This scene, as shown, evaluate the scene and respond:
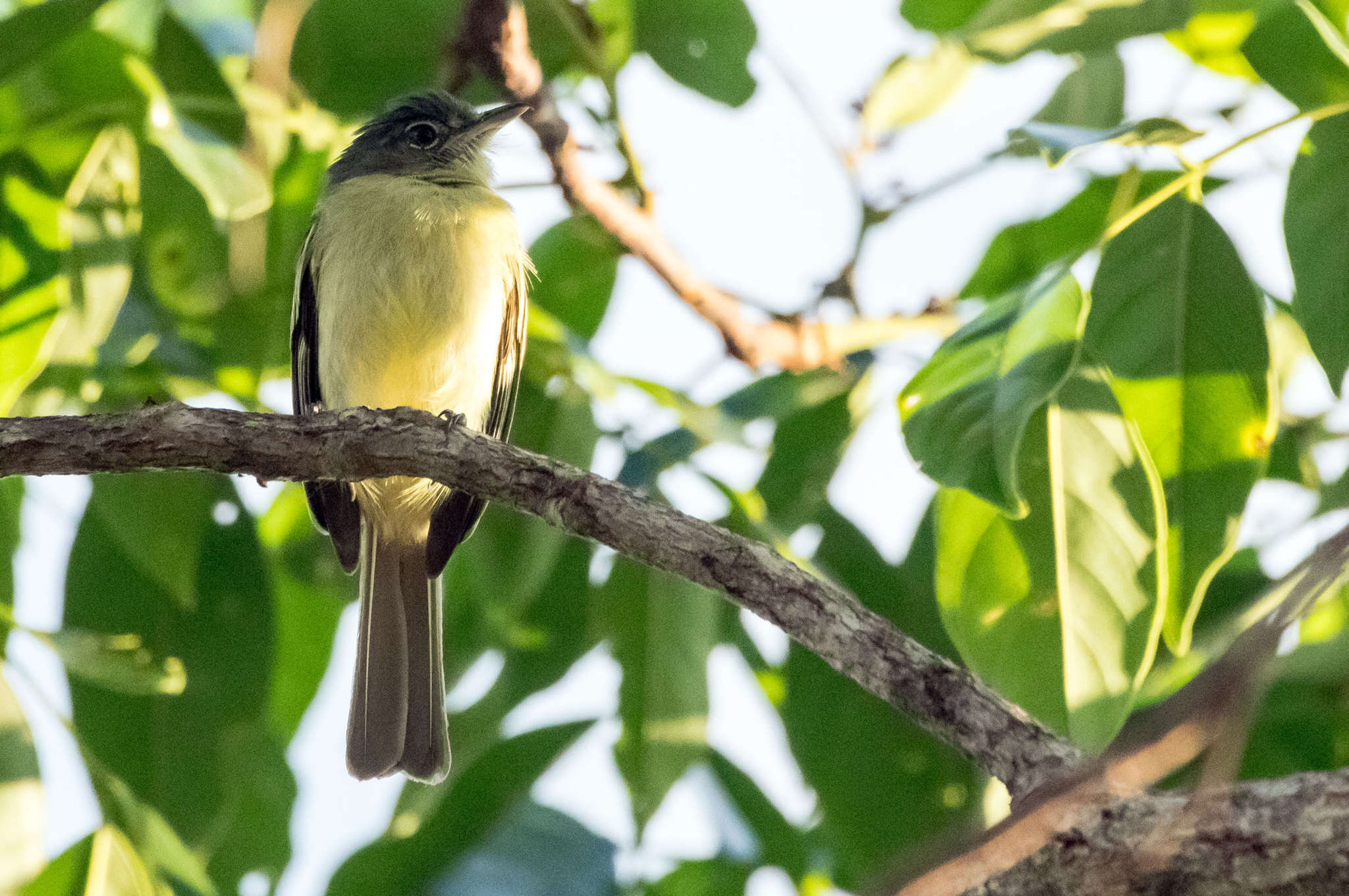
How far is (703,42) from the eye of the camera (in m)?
3.02

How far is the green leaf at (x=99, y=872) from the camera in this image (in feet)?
7.69

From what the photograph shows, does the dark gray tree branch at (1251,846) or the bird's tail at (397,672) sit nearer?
the dark gray tree branch at (1251,846)

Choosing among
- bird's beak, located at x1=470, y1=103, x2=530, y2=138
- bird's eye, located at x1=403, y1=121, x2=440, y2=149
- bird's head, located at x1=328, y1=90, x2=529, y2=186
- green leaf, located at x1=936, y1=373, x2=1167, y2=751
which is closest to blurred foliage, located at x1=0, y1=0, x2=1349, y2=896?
green leaf, located at x1=936, y1=373, x2=1167, y2=751

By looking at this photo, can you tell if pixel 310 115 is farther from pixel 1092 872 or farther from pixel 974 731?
pixel 1092 872

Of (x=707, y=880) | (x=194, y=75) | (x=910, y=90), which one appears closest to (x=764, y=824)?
(x=707, y=880)

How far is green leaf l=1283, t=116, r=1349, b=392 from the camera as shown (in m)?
2.00

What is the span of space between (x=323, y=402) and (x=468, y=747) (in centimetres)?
161

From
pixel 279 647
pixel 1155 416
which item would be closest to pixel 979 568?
pixel 1155 416

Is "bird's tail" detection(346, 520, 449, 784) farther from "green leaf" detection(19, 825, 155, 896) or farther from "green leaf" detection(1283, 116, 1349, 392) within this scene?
"green leaf" detection(1283, 116, 1349, 392)

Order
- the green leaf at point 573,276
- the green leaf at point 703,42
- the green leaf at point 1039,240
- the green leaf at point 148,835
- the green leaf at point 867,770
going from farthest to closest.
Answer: the green leaf at point 573,276 → the green leaf at point 1039,240 → the green leaf at point 703,42 → the green leaf at point 867,770 → the green leaf at point 148,835

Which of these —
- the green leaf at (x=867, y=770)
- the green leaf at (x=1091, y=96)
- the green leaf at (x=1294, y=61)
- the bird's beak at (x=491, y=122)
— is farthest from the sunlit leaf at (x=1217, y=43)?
the bird's beak at (x=491, y=122)

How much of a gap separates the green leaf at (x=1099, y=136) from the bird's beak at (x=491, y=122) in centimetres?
246

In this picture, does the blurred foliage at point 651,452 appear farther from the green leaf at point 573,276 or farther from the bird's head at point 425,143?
the bird's head at point 425,143

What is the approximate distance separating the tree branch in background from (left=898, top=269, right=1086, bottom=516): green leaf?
107 centimetres
